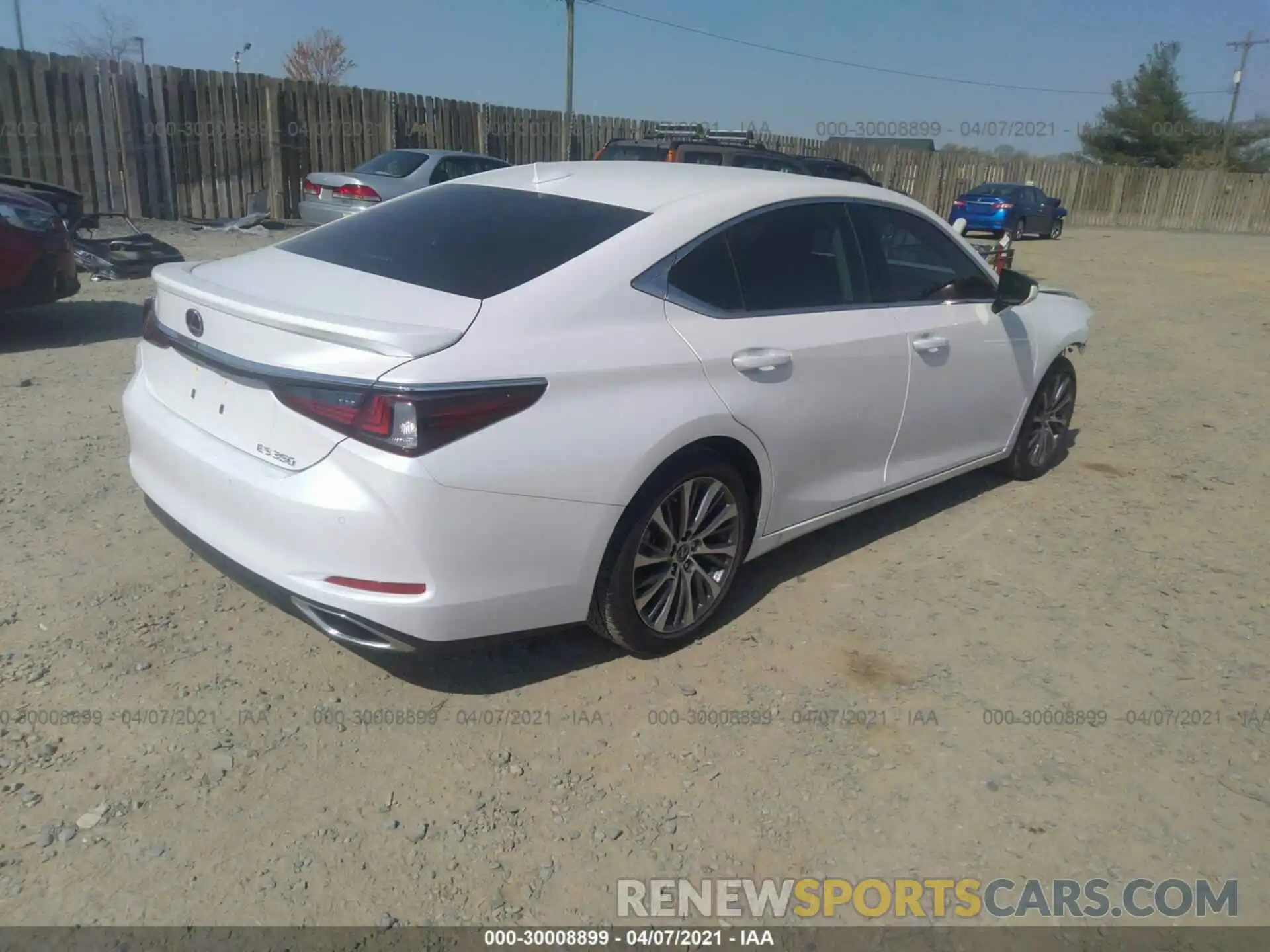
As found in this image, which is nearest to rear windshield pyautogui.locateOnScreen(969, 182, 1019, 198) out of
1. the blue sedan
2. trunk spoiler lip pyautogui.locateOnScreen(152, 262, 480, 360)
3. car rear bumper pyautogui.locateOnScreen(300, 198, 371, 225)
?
the blue sedan

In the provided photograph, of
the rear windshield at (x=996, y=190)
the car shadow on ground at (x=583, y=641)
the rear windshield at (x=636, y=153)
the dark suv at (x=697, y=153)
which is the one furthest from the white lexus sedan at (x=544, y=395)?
the rear windshield at (x=996, y=190)

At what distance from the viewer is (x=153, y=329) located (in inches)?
140

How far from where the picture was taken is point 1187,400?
7.94 m

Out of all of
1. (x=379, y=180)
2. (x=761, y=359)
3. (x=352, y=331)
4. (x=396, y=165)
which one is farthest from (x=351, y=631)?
(x=396, y=165)

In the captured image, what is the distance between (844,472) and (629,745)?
5.36 ft

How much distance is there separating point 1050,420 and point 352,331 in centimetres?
433

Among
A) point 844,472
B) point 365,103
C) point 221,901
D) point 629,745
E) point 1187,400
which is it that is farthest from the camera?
point 365,103

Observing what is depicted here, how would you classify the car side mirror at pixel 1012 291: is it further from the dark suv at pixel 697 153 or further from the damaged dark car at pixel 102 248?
the dark suv at pixel 697 153

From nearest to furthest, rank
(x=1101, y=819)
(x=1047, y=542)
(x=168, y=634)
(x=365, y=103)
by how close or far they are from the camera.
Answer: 1. (x=1101, y=819)
2. (x=168, y=634)
3. (x=1047, y=542)
4. (x=365, y=103)

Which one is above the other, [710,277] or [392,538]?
[710,277]

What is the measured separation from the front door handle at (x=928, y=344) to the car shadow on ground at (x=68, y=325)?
620 cm

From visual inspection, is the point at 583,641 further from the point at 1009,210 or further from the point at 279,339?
the point at 1009,210
